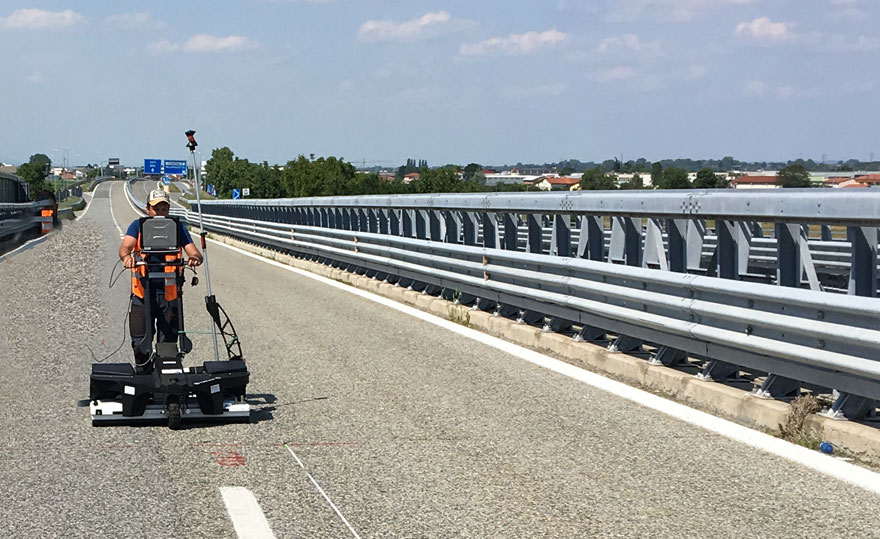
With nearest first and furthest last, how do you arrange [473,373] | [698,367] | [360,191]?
1. [698,367]
2. [473,373]
3. [360,191]

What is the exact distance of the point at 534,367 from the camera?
1023 cm

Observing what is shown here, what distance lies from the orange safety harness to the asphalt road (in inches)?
37.5

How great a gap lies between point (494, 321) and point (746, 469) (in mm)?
6557

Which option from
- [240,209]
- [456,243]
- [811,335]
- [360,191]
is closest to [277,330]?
[456,243]

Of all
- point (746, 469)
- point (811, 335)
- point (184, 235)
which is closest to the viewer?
point (746, 469)

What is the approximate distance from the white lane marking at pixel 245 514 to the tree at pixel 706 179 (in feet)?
50.2

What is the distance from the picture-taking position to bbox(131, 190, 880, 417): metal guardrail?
680 centimetres

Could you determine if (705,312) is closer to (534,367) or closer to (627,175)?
(534,367)

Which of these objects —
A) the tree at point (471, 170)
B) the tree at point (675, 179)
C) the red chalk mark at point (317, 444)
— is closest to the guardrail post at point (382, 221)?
the tree at point (675, 179)

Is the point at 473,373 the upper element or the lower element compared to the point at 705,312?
lower

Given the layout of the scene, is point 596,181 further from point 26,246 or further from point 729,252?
point 26,246

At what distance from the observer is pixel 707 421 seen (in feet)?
25.4

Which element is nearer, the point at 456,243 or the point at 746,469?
the point at 746,469

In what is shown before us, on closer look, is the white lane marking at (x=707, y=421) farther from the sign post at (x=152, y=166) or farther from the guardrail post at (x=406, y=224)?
the sign post at (x=152, y=166)
